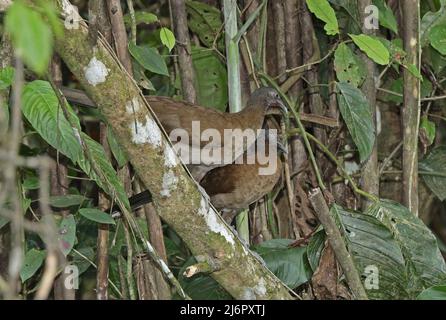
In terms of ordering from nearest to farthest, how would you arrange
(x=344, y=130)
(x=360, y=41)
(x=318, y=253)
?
(x=318, y=253), (x=360, y=41), (x=344, y=130)

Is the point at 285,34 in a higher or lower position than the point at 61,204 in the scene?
higher

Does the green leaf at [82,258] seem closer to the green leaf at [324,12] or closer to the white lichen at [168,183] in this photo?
the white lichen at [168,183]

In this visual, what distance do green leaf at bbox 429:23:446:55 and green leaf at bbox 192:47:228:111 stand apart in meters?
0.97

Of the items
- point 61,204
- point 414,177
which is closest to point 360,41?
point 414,177

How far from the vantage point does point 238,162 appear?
3752mm

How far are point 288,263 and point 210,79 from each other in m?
1.07

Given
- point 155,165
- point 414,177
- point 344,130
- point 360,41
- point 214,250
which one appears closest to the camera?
point 155,165

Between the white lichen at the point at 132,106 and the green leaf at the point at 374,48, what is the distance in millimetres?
1127

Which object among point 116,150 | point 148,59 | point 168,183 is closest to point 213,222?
point 168,183

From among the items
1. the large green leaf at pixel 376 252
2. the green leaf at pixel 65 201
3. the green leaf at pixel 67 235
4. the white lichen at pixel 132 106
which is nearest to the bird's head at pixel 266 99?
the large green leaf at pixel 376 252
